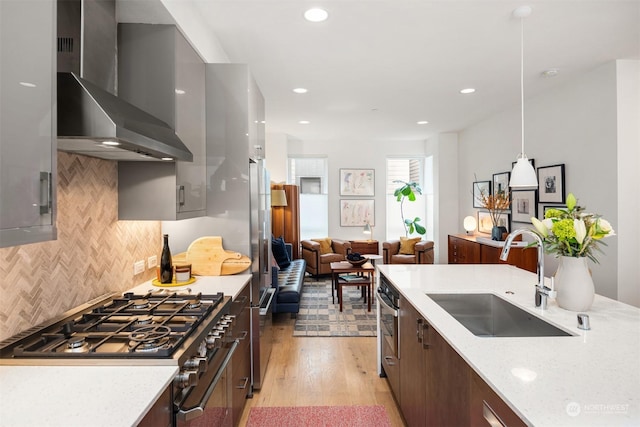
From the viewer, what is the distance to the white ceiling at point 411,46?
2465 millimetres

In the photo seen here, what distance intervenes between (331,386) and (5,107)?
8.68ft

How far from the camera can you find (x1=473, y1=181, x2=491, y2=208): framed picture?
5774 mm

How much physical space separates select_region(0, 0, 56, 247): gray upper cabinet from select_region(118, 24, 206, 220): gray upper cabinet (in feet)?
2.97

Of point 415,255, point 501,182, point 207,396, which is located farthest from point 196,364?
point 415,255

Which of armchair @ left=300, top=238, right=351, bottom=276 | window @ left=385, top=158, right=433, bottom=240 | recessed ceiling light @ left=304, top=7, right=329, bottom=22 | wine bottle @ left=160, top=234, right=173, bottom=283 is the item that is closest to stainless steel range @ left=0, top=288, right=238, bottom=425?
wine bottle @ left=160, top=234, right=173, bottom=283

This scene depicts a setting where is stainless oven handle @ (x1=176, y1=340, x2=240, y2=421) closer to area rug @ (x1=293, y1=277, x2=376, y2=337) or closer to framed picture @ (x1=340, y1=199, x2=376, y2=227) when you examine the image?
area rug @ (x1=293, y1=277, x2=376, y2=337)

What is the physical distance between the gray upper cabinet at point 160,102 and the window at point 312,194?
5294 millimetres

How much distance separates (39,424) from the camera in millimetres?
870

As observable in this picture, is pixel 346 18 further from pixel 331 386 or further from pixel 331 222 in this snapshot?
pixel 331 222

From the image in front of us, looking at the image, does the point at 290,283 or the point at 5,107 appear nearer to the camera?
the point at 5,107

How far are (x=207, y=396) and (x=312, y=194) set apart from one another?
6.24 meters

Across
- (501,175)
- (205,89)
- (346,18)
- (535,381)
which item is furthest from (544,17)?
(501,175)

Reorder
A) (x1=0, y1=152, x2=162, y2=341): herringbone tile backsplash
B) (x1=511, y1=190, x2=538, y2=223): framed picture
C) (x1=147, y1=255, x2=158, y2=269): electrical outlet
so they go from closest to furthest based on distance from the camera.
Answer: (x1=0, y1=152, x2=162, y2=341): herringbone tile backsplash
(x1=147, y1=255, x2=158, y2=269): electrical outlet
(x1=511, y1=190, x2=538, y2=223): framed picture

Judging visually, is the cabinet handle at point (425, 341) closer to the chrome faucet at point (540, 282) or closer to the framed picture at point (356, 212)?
the chrome faucet at point (540, 282)
